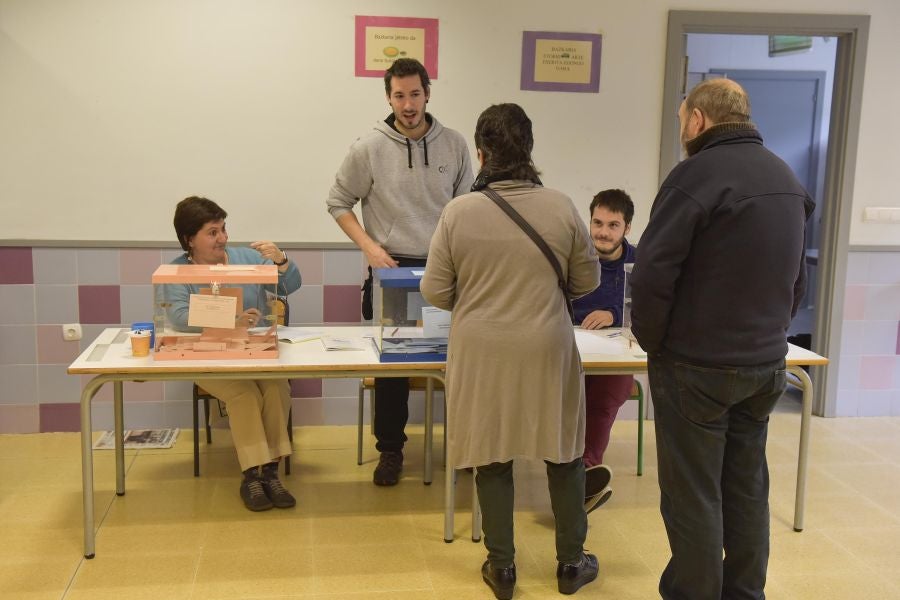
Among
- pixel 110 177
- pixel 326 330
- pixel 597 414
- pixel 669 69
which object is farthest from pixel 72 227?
pixel 669 69

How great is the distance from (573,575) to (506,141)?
4.18 ft

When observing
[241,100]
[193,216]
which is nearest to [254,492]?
[193,216]

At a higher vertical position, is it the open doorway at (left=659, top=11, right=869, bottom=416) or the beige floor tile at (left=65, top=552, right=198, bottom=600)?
the open doorway at (left=659, top=11, right=869, bottom=416)

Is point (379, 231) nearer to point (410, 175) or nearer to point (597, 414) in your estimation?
point (410, 175)

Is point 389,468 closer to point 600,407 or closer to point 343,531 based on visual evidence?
point 343,531

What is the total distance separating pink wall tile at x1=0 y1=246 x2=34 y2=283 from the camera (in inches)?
153

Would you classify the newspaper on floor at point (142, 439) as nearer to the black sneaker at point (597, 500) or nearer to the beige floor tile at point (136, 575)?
the beige floor tile at point (136, 575)

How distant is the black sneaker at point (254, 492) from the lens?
3191mm

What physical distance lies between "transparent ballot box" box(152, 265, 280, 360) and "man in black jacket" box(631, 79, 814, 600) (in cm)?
130

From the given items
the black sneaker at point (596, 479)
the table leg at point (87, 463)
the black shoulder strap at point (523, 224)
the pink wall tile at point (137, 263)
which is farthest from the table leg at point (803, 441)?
the pink wall tile at point (137, 263)

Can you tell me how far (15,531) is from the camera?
2.98 metres

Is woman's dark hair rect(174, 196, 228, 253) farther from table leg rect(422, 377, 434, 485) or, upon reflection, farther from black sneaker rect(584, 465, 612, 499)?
black sneaker rect(584, 465, 612, 499)

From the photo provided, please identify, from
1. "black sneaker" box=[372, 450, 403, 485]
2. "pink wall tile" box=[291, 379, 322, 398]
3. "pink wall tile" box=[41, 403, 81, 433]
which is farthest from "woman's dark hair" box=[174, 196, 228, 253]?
"pink wall tile" box=[41, 403, 81, 433]

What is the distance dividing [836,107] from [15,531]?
405 centimetres
